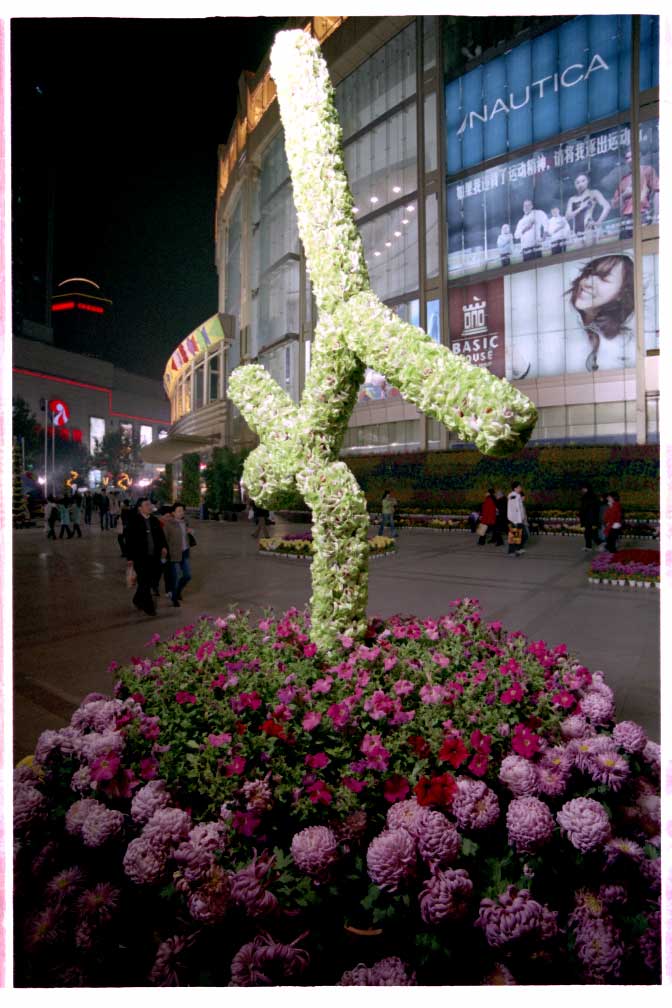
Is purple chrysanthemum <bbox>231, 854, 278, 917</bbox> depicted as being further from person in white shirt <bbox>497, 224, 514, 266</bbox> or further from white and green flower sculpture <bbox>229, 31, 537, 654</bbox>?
person in white shirt <bbox>497, 224, 514, 266</bbox>

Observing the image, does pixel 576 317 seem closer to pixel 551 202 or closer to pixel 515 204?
pixel 551 202

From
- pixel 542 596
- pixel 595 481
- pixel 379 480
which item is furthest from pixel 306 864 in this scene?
pixel 379 480

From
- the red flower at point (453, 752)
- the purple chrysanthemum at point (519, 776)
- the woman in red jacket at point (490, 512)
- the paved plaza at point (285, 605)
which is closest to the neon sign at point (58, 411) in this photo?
the paved plaza at point (285, 605)

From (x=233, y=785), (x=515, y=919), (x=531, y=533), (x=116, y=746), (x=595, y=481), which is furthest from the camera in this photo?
(x=595, y=481)

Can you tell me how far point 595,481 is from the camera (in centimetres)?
1878

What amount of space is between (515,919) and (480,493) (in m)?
19.6

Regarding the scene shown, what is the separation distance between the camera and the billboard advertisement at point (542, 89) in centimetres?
2167

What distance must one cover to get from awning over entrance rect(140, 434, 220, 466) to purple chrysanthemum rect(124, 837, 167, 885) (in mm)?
34871

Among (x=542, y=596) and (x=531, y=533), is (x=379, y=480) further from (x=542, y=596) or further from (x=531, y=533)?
(x=542, y=596)

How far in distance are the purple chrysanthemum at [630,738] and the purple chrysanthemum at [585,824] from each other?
65cm

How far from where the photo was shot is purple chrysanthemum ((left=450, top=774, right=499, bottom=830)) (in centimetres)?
241

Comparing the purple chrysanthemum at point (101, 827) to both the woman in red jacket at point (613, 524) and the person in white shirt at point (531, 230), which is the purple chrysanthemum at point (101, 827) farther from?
the person in white shirt at point (531, 230)
